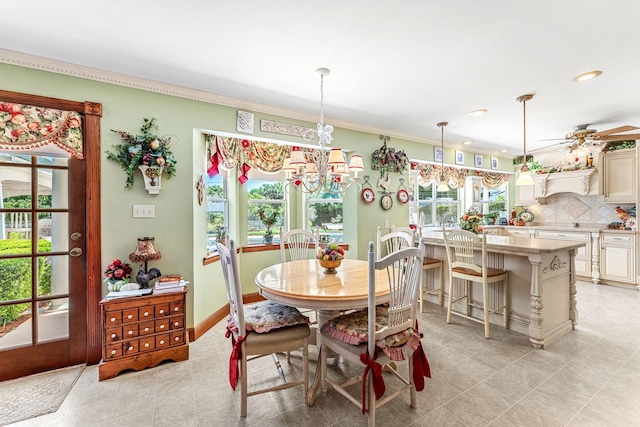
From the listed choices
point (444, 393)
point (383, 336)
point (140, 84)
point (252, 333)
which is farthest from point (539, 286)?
point (140, 84)

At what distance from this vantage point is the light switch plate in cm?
253

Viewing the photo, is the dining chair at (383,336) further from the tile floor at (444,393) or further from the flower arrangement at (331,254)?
the flower arrangement at (331,254)

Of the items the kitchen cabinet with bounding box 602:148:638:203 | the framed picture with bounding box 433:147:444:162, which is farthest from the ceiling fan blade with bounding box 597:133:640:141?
the framed picture with bounding box 433:147:444:162

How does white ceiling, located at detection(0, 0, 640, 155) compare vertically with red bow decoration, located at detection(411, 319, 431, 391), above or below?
above

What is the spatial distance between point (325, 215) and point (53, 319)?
3225 mm

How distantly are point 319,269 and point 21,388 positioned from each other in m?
2.36

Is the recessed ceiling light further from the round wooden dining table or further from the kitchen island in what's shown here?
the round wooden dining table

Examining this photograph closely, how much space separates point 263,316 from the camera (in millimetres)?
1936

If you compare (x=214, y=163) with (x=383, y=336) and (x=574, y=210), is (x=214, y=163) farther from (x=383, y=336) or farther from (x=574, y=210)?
(x=574, y=210)

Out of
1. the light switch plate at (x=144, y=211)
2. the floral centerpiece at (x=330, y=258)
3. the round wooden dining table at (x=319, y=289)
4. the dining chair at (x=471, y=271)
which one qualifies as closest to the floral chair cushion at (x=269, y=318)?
the round wooden dining table at (x=319, y=289)

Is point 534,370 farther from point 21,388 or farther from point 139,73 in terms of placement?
point 139,73

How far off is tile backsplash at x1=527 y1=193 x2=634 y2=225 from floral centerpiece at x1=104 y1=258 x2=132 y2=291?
7048mm

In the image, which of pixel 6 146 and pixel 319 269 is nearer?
pixel 6 146

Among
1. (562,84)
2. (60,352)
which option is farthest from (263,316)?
(562,84)
